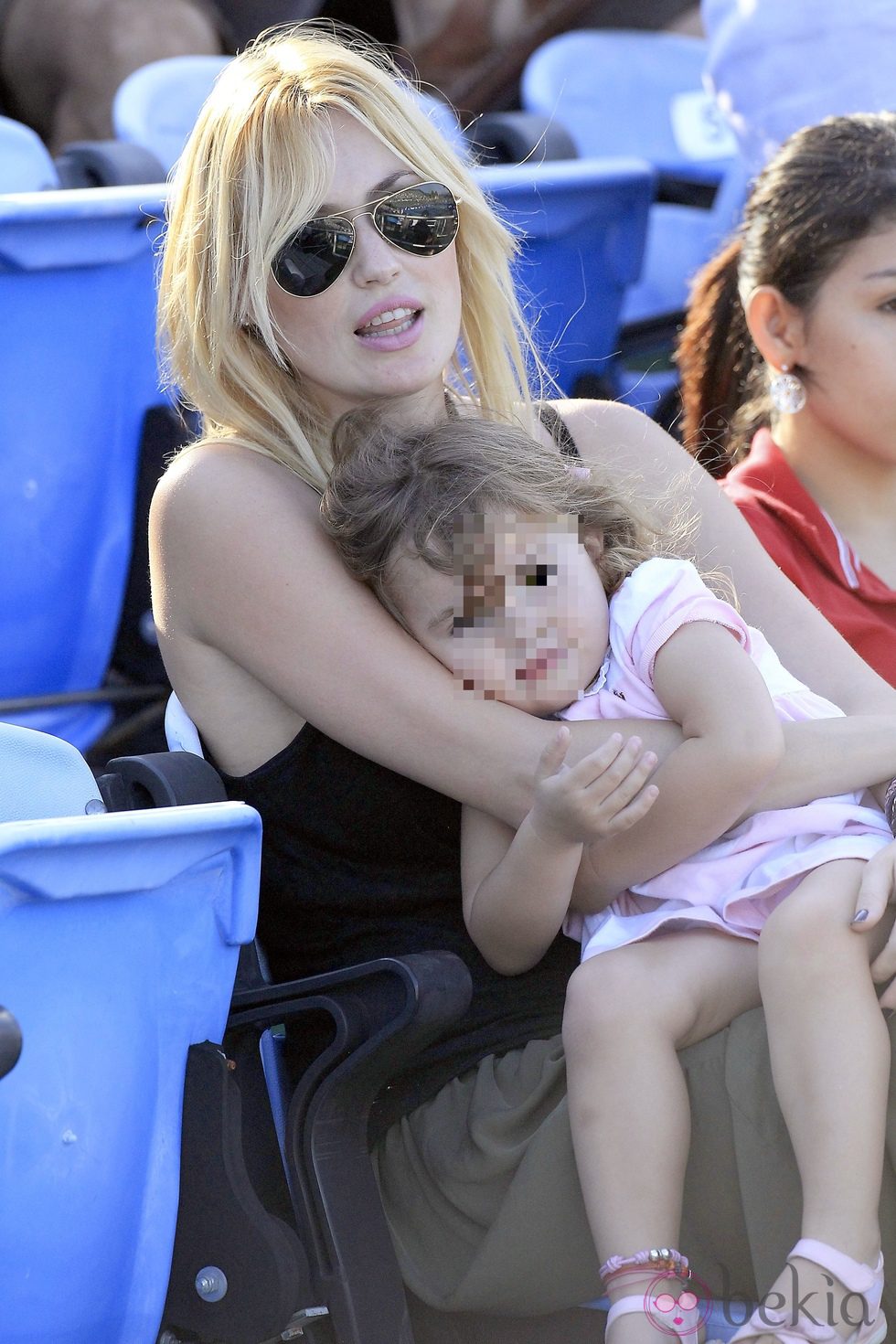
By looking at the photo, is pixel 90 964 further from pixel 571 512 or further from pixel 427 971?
pixel 571 512

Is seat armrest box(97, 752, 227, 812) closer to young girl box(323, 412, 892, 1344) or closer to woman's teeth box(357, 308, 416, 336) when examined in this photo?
young girl box(323, 412, 892, 1344)

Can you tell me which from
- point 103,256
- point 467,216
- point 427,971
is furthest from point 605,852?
point 103,256

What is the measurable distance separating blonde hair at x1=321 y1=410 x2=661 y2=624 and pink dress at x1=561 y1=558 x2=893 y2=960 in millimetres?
67

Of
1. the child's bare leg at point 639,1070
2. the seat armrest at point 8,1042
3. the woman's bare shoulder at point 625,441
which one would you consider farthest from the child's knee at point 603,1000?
the woman's bare shoulder at point 625,441

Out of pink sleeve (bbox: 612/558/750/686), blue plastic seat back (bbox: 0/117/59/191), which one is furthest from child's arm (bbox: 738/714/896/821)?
blue plastic seat back (bbox: 0/117/59/191)

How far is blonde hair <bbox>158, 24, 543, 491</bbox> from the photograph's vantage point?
1.71 m

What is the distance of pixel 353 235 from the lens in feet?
5.64

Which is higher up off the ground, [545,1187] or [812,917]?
[812,917]

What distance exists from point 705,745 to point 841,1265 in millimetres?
445

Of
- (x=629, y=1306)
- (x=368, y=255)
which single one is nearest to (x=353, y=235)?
(x=368, y=255)

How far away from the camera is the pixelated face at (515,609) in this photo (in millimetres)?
1518

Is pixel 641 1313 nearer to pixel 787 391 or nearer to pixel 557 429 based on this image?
pixel 557 429

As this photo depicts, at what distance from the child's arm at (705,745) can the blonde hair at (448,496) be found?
14 centimetres

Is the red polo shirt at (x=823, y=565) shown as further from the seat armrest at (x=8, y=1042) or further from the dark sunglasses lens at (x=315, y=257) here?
the seat armrest at (x=8, y=1042)
